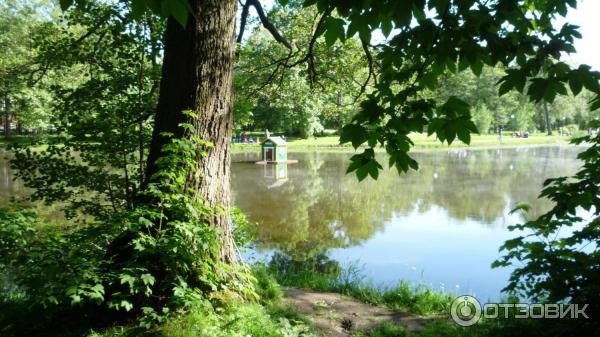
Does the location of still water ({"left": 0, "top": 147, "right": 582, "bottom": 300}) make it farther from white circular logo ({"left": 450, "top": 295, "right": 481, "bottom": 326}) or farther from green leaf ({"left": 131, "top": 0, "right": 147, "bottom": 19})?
green leaf ({"left": 131, "top": 0, "right": 147, "bottom": 19})

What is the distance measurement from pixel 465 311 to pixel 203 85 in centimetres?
355

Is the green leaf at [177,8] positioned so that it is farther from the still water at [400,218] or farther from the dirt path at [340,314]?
the still water at [400,218]

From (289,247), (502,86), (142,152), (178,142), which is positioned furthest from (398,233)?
(502,86)

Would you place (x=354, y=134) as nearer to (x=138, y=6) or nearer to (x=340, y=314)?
(x=138, y=6)

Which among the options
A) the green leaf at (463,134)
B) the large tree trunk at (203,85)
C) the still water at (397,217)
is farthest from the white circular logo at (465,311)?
the green leaf at (463,134)

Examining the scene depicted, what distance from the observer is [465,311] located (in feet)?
14.7

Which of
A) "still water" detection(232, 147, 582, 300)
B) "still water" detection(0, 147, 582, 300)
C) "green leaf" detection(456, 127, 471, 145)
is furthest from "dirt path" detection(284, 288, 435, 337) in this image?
"green leaf" detection(456, 127, 471, 145)

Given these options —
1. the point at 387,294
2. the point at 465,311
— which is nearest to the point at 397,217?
the point at 387,294

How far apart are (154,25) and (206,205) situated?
2.82 meters

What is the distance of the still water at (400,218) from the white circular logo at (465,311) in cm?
176

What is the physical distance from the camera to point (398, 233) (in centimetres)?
998

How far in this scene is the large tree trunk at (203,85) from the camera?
3.51 meters

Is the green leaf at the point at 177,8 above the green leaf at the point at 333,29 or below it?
below

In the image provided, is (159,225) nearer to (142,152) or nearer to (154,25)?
(142,152)
